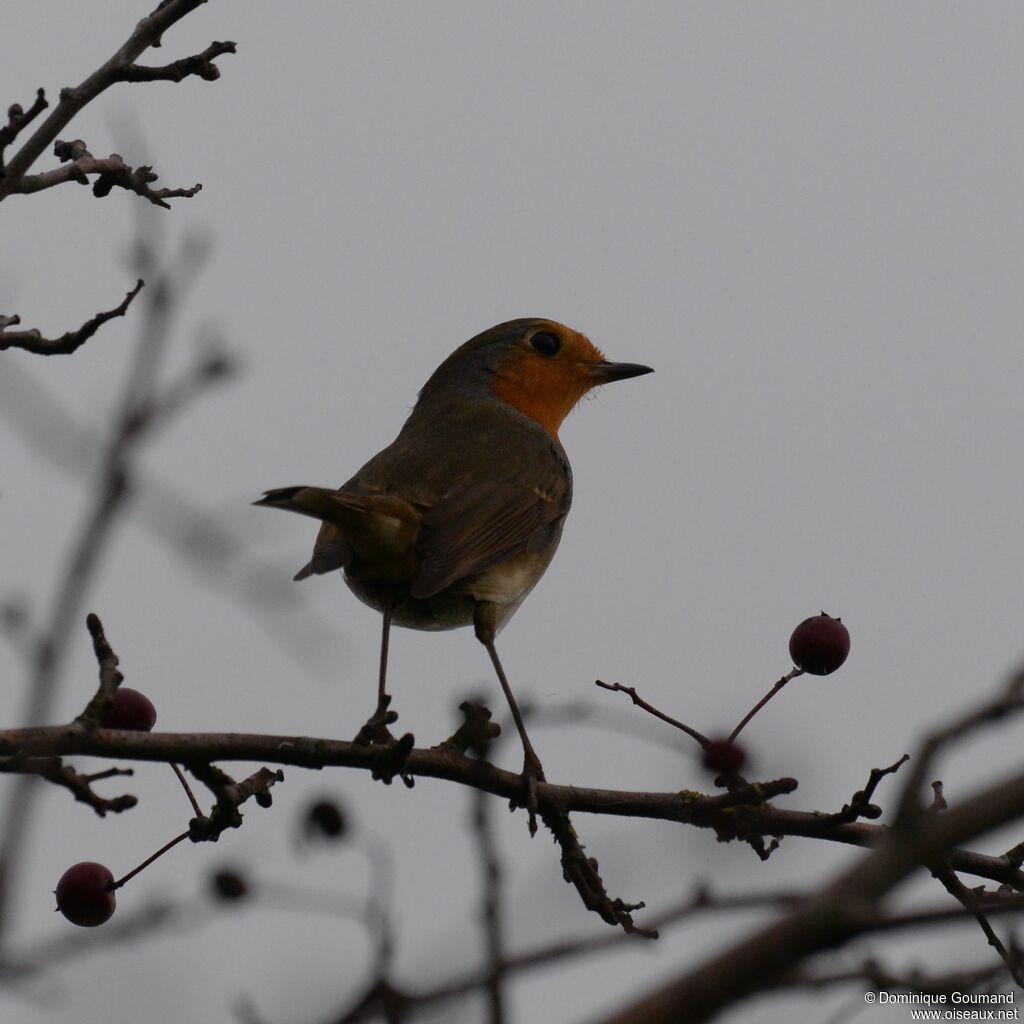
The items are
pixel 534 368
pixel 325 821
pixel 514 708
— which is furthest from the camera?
pixel 534 368

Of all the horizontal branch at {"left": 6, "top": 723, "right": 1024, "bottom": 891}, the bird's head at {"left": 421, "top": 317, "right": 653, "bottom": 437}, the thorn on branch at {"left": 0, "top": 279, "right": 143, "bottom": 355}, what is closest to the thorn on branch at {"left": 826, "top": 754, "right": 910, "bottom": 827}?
the horizontal branch at {"left": 6, "top": 723, "right": 1024, "bottom": 891}

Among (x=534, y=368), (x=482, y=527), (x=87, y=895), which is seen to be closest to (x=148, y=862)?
(x=87, y=895)

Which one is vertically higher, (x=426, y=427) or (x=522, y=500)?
(x=426, y=427)

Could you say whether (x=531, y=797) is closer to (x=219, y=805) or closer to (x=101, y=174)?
(x=219, y=805)

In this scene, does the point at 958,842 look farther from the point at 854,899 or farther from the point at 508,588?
the point at 508,588

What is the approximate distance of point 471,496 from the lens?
229 inches

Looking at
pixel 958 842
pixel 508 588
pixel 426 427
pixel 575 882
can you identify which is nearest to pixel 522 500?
pixel 508 588

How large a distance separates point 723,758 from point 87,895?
1.57 meters

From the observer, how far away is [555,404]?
7738mm

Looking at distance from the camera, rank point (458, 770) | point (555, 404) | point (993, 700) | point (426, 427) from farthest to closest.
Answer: point (555, 404), point (426, 427), point (458, 770), point (993, 700)

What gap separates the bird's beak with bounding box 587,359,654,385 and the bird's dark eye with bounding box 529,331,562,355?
20 centimetres

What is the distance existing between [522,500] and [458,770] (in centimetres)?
240

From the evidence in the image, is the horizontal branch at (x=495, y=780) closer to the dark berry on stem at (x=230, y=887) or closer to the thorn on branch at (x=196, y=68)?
the dark berry on stem at (x=230, y=887)

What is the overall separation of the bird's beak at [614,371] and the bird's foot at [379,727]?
4287 mm
